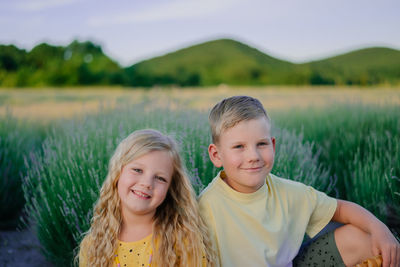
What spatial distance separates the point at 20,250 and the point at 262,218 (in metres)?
2.61

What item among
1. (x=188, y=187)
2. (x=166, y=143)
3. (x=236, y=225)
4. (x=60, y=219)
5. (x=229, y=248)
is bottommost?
(x=60, y=219)

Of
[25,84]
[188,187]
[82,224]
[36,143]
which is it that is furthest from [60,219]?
[25,84]

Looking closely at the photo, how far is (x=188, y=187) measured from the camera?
187 cm

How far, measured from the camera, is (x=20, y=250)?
11.2ft

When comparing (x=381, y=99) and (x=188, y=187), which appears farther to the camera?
(x=381, y=99)

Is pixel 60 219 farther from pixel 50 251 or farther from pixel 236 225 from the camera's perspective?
pixel 236 225

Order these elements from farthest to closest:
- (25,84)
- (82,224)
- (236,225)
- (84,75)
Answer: (84,75)
(25,84)
(82,224)
(236,225)

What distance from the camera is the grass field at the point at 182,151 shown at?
281cm

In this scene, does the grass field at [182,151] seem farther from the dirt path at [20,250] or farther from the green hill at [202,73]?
the green hill at [202,73]

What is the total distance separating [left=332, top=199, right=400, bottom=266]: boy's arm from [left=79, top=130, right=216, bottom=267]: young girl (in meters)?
0.80

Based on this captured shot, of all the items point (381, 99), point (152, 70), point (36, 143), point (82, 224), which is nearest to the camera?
point (82, 224)

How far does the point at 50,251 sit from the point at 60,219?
278 mm

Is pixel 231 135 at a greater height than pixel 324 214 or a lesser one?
greater

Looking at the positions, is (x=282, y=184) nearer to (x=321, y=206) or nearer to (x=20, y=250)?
(x=321, y=206)
